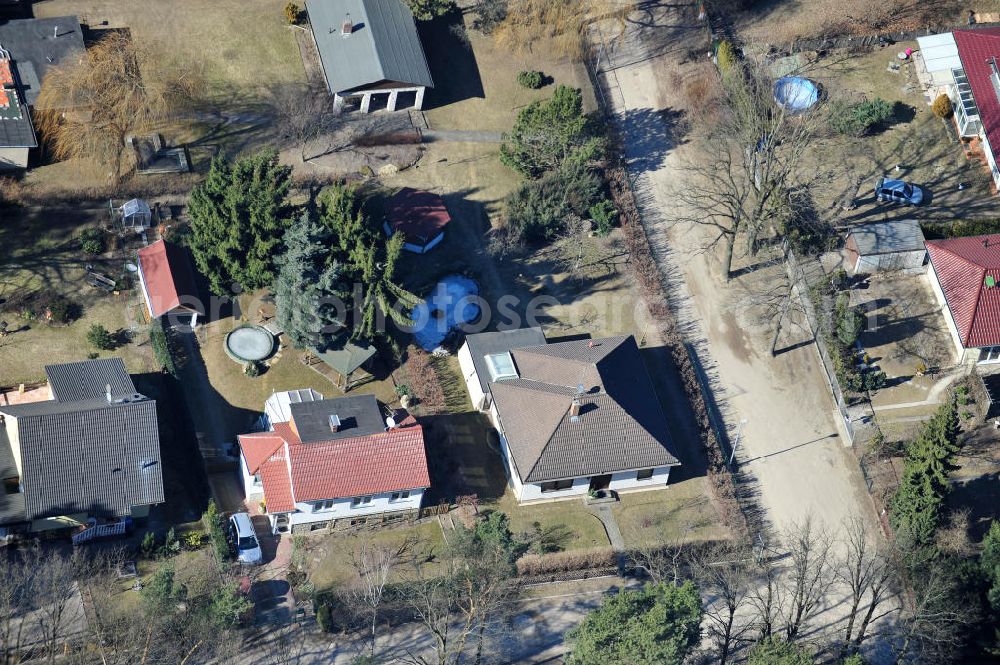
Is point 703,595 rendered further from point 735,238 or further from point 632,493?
point 735,238

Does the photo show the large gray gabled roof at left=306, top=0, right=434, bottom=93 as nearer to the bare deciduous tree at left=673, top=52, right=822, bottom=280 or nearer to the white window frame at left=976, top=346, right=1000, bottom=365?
the bare deciduous tree at left=673, top=52, right=822, bottom=280

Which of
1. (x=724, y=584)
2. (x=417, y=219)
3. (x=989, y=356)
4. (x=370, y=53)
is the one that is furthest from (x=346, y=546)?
(x=989, y=356)

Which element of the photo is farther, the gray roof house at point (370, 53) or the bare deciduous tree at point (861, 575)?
the gray roof house at point (370, 53)

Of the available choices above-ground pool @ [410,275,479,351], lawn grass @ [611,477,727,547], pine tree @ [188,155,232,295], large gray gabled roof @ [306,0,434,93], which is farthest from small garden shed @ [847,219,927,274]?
pine tree @ [188,155,232,295]

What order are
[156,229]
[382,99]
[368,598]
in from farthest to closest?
[382,99] → [156,229] → [368,598]

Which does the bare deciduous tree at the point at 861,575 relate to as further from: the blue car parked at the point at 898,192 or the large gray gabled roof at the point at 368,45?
the large gray gabled roof at the point at 368,45

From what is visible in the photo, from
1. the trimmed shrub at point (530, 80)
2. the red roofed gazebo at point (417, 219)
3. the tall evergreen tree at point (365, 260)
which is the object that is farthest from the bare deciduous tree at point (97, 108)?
the trimmed shrub at point (530, 80)

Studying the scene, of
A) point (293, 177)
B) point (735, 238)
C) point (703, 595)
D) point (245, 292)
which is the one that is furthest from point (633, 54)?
point (703, 595)
